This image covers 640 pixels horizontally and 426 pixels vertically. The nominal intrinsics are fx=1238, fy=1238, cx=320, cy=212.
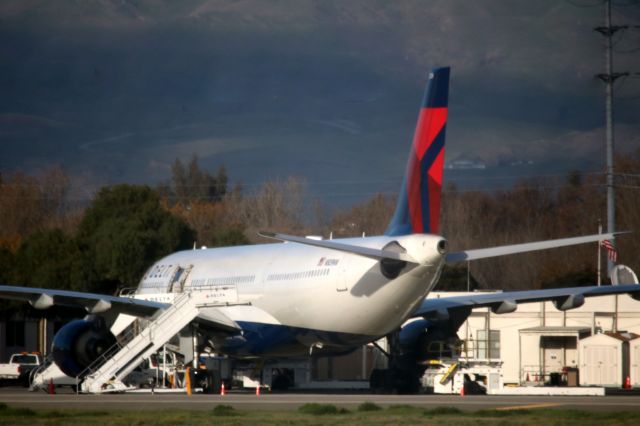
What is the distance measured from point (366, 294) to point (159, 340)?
26.8 ft

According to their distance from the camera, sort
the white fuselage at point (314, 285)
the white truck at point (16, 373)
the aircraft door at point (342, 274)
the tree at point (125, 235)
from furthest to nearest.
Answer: the tree at point (125, 235)
the white truck at point (16, 373)
the aircraft door at point (342, 274)
the white fuselage at point (314, 285)

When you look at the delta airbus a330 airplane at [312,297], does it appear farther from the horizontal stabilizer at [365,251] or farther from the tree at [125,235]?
the tree at [125,235]

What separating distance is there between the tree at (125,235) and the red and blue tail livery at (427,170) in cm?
3913

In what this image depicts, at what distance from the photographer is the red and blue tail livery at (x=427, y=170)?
3512 centimetres

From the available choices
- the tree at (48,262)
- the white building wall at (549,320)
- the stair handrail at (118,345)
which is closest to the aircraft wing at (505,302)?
the stair handrail at (118,345)

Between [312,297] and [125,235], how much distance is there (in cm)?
3684

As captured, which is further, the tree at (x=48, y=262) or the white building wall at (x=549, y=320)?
the tree at (x=48, y=262)

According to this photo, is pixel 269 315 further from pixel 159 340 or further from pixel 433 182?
pixel 433 182

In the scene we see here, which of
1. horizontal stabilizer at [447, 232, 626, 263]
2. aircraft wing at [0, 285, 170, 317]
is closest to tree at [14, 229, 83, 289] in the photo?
aircraft wing at [0, 285, 170, 317]

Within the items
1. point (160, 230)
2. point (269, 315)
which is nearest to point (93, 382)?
point (269, 315)

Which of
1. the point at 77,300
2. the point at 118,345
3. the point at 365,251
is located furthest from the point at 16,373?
the point at 365,251

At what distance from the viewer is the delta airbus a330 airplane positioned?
34781 millimetres

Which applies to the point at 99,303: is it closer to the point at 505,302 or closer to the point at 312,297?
the point at 312,297

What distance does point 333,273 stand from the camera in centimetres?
3700
